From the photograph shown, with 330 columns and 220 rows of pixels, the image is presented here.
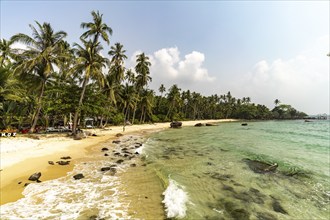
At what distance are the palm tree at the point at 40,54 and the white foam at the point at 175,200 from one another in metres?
21.1

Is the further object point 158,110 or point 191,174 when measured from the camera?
point 158,110

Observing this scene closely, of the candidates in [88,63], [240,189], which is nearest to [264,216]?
[240,189]

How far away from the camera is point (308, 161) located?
1494 centimetres

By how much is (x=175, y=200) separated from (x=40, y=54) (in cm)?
2406

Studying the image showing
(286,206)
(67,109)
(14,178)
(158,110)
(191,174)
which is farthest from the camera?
(158,110)

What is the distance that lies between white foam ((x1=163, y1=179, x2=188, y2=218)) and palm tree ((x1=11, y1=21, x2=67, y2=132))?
69.1 ft

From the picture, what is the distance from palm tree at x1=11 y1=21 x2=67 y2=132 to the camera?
21.5 meters

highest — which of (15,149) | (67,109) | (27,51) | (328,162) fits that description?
(27,51)

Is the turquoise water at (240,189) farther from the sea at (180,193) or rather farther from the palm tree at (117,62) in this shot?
the palm tree at (117,62)

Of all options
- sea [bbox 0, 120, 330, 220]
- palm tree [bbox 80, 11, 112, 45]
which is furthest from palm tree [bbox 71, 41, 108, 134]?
sea [bbox 0, 120, 330, 220]

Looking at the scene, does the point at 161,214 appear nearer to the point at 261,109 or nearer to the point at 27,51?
the point at 27,51

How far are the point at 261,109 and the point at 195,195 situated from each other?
13980cm

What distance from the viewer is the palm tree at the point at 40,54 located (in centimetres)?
2153

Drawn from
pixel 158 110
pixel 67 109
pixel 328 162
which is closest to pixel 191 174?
pixel 328 162
